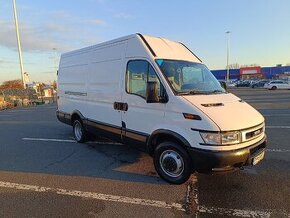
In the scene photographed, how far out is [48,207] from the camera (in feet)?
14.0

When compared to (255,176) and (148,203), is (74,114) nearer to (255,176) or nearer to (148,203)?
(148,203)

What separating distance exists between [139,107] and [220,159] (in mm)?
1924

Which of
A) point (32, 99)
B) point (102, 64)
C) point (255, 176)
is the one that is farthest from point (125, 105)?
point (32, 99)

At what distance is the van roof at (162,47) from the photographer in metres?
5.46

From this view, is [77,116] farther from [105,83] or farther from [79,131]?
[105,83]

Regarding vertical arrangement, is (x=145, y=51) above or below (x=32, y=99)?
above

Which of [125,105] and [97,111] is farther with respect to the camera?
[97,111]

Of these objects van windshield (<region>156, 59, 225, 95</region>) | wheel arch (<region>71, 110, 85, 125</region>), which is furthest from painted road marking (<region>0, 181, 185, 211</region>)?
wheel arch (<region>71, 110, 85, 125</region>)

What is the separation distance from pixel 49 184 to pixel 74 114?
3.39 meters

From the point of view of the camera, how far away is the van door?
5218 mm

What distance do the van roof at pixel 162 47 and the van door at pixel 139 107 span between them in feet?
0.95

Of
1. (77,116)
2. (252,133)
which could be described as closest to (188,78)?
(252,133)

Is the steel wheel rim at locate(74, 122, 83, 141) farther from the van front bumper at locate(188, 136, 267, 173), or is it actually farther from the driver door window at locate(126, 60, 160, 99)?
the van front bumper at locate(188, 136, 267, 173)

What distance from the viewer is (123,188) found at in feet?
16.1
